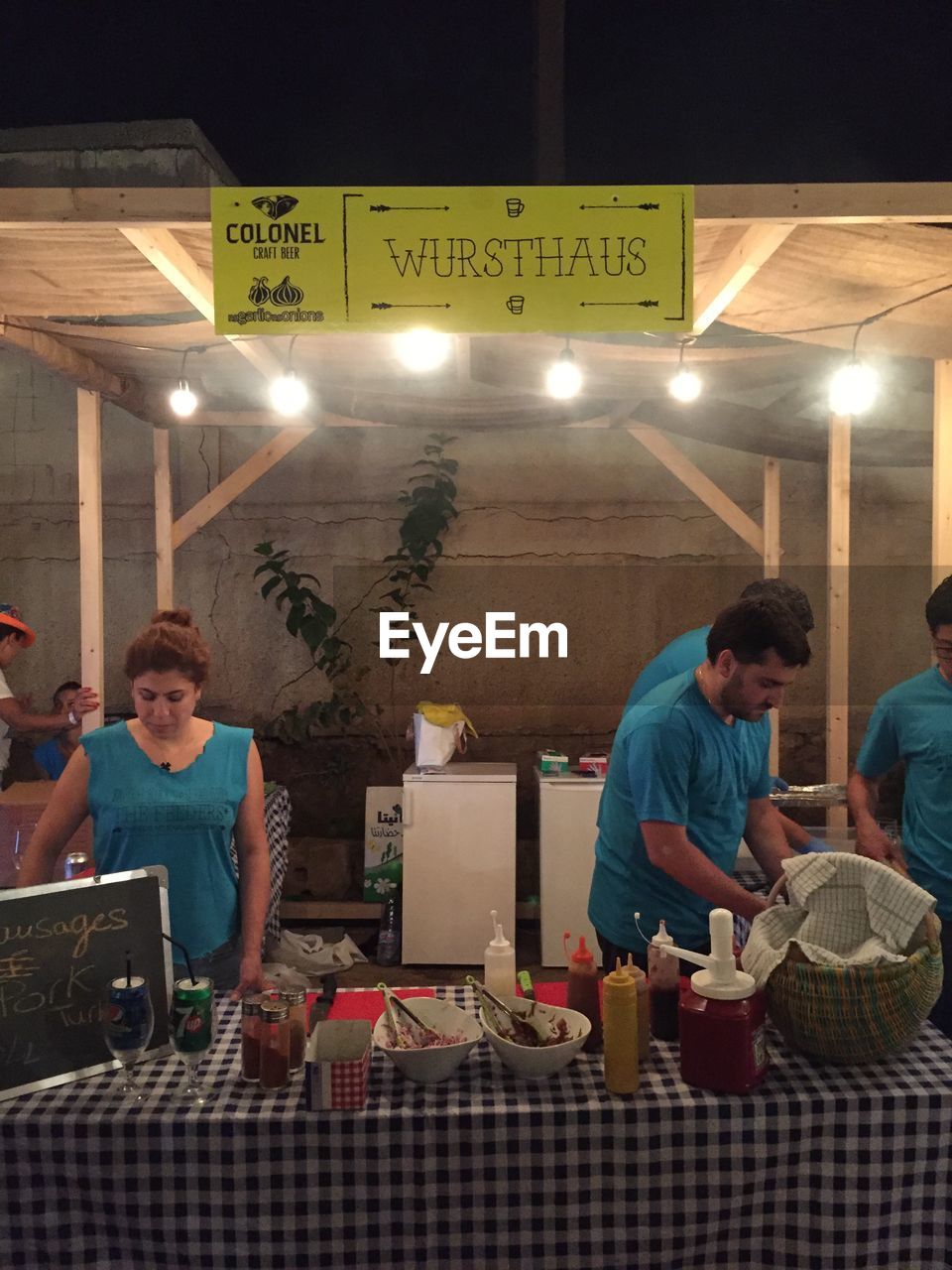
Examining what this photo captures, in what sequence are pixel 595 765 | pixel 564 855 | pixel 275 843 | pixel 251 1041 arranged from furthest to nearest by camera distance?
pixel 595 765
pixel 564 855
pixel 275 843
pixel 251 1041

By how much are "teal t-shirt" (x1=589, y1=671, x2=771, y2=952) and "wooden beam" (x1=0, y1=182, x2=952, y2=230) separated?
111 centimetres

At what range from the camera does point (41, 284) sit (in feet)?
10.2

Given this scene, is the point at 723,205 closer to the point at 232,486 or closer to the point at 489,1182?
the point at 489,1182

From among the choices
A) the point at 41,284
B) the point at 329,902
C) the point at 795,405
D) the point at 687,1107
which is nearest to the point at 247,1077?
the point at 687,1107

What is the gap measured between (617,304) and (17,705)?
297 cm

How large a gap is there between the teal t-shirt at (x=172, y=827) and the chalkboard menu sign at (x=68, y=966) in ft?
1.20

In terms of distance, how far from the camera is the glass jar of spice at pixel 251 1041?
166 centimetres

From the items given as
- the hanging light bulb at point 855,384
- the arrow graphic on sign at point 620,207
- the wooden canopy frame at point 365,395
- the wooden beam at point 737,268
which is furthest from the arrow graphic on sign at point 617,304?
the hanging light bulb at point 855,384

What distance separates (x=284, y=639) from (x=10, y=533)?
5.90ft

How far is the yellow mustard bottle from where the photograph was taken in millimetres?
1595

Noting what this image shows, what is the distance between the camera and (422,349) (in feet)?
10.8

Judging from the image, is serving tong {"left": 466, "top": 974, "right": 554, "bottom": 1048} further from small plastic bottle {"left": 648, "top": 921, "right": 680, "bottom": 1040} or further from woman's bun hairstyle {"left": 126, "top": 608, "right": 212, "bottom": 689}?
woman's bun hairstyle {"left": 126, "top": 608, "right": 212, "bottom": 689}

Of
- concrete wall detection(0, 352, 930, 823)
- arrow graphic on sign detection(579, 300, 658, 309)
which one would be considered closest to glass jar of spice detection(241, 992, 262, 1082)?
arrow graphic on sign detection(579, 300, 658, 309)

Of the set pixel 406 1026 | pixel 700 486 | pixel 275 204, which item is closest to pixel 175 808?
pixel 406 1026
